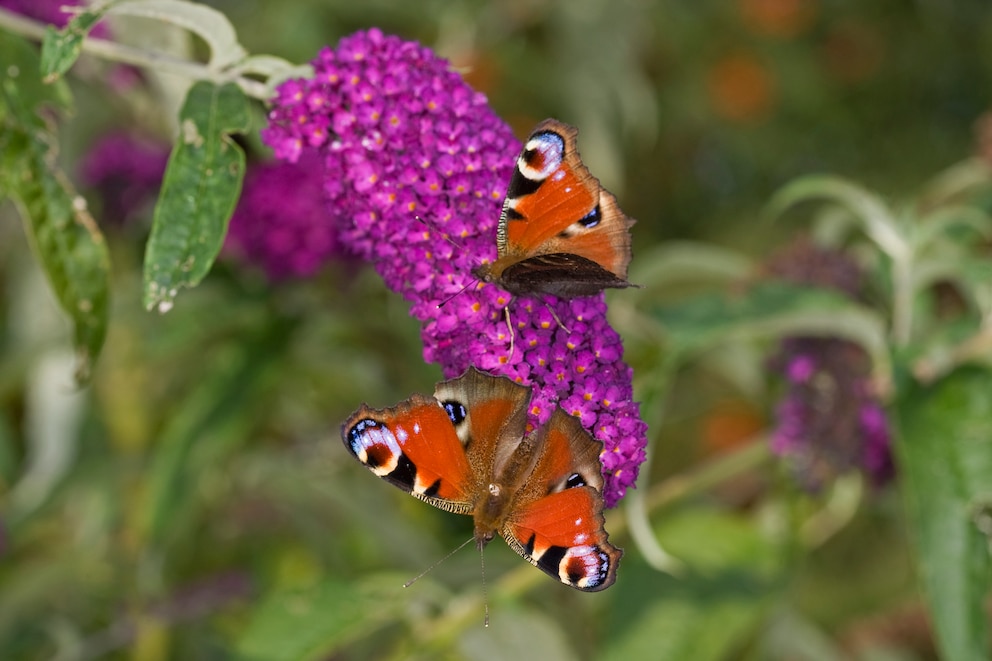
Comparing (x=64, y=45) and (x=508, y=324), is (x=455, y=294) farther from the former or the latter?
(x=64, y=45)

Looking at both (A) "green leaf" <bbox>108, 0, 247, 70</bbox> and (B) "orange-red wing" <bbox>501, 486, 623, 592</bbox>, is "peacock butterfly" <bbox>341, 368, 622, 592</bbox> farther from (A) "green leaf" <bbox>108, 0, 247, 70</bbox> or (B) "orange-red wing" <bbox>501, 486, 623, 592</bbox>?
(A) "green leaf" <bbox>108, 0, 247, 70</bbox>

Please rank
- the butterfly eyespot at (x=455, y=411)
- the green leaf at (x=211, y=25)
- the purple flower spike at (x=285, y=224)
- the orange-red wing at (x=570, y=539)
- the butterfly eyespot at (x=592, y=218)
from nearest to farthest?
the orange-red wing at (x=570, y=539) → the butterfly eyespot at (x=455, y=411) → the butterfly eyespot at (x=592, y=218) → the green leaf at (x=211, y=25) → the purple flower spike at (x=285, y=224)

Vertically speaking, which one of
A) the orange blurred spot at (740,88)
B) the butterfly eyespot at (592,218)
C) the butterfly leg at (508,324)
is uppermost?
the orange blurred spot at (740,88)

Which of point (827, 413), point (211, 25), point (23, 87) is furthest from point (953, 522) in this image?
point (23, 87)

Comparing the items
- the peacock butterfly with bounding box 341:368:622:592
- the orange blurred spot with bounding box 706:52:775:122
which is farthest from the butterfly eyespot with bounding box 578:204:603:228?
the orange blurred spot with bounding box 706:52:775:122

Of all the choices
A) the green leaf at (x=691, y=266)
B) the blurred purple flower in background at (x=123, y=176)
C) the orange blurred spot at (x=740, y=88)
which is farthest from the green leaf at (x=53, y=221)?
the orange blurred spot at (x=740, y=88)

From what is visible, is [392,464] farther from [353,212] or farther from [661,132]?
[661,132]

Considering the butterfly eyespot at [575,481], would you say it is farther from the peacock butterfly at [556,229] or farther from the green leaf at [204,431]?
the green leaf at [204,431]
